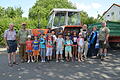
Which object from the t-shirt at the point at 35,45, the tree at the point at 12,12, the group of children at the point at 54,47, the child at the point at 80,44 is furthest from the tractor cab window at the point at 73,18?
the tree at the point at 12,12

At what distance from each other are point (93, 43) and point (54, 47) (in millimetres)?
2134

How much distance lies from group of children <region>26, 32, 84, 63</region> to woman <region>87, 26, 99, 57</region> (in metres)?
0.83

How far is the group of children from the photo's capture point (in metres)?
8.20

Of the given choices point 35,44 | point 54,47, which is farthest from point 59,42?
point 35,44

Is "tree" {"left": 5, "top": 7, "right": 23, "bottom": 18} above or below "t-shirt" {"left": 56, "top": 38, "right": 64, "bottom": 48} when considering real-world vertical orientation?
above

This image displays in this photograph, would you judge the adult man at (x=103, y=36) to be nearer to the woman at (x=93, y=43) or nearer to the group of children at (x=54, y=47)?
the woman at (x=93, y=43)

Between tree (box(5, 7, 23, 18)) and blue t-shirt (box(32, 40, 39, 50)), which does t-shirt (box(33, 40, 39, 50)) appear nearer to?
blue t-shirt (box(32, 40, 39, 50))

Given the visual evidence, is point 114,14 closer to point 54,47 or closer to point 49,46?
point 54,47

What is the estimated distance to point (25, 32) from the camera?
26.5 ft

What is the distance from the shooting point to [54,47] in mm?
8508

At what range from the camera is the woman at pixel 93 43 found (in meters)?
8.93

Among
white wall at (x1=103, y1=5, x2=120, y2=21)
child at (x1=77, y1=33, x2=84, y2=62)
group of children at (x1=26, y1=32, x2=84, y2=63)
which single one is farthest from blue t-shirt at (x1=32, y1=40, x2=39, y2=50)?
white wall at (x1=103, y1=5, x2=120, y2=21)

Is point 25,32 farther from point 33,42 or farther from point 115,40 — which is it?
point 115,40

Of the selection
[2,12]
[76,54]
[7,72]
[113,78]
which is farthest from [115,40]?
[2,12]
